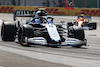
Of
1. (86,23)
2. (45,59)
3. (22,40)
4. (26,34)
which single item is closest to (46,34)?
(26,34)

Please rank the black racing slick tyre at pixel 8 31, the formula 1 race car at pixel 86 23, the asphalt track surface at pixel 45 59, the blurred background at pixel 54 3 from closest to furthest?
the asphalt track surface at pixel 45 59 < the black racing slick tyre at pixel 8 31 < the formula 1 race car at pixel 86 23 < the blurred background at pixel 54 3

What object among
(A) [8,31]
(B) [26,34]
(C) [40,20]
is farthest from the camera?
(C) [40,20]

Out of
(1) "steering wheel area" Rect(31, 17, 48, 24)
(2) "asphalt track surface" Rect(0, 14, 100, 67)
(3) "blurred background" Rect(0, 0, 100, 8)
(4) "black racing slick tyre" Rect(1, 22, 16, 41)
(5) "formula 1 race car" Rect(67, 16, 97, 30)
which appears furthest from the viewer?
(3) "blurred background" Rect(0, 0, 100, 8)

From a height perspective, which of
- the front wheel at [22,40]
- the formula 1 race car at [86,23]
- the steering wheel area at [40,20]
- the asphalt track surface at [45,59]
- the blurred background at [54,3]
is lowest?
the asphalt track surface at [45,59]

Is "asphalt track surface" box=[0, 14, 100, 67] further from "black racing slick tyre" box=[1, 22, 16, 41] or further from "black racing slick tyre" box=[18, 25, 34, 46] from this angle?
"black racing slick tyre" box=[1, 22, 16, 41]

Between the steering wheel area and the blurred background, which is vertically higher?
the blurred background

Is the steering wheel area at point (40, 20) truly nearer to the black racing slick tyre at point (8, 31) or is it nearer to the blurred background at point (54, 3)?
the black racing slick tyre at point (8, 31)

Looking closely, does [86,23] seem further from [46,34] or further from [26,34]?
[26,34]

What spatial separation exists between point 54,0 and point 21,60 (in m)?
46.8

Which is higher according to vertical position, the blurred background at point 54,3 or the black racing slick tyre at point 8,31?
the blurred background at point 54,3

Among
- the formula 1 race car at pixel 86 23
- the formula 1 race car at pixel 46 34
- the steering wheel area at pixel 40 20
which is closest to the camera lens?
the formula 1 race car at pixel 46 34

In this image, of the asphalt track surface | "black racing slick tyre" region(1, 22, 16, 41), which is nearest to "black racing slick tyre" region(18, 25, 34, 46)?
the asphalt track surface

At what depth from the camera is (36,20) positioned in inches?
572

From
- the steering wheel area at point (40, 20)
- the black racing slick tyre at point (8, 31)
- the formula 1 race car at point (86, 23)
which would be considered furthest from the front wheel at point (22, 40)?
the formula 1 race car at point (86, 23)
